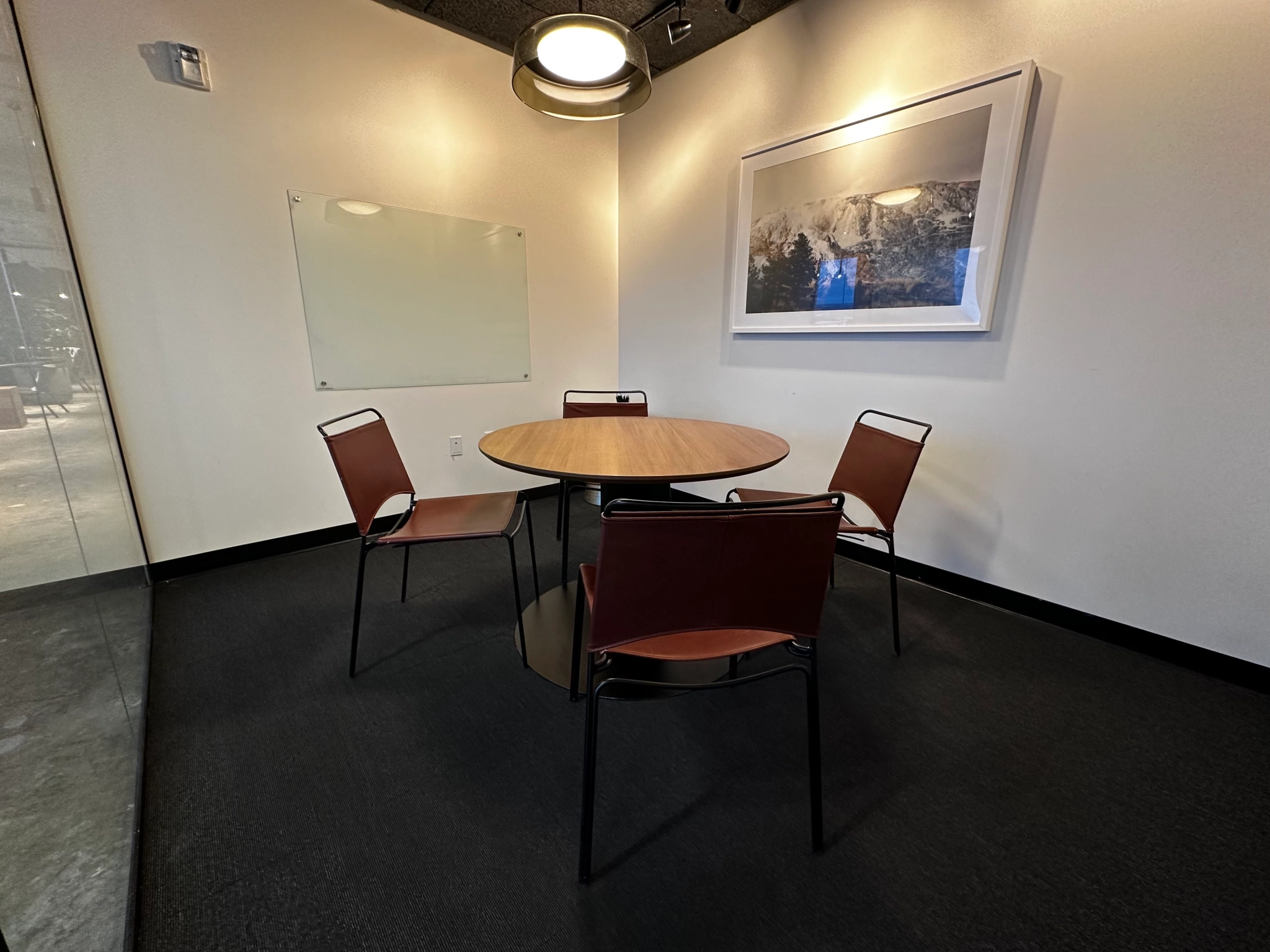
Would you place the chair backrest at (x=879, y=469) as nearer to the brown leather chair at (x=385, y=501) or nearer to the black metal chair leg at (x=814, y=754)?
the black metal chair leg at (x=814, y=754)

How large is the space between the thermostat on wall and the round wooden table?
204 cm

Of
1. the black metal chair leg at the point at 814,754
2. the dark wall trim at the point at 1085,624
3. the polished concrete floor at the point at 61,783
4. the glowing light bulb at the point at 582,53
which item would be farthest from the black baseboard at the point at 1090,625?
the polished concrete floor at the point at 61,783

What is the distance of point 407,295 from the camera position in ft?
9.27

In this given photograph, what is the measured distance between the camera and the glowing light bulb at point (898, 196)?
2.14 metres

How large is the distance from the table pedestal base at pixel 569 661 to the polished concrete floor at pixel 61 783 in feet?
3.10

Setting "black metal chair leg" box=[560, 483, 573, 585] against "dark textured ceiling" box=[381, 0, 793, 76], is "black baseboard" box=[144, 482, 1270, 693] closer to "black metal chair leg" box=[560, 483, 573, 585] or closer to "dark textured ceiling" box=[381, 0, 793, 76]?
"black metal chair leg" box=[560, 483, 573, 585]

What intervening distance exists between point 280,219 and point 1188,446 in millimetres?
3933

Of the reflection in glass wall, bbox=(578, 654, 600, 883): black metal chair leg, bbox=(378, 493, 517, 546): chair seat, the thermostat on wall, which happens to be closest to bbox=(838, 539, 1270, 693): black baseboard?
bbox=(378, 493, 517, 546): chair seat

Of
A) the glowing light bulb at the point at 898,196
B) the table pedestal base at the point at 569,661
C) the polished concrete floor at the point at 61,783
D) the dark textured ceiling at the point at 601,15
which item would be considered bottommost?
the table pedestal base at the point at 569,661

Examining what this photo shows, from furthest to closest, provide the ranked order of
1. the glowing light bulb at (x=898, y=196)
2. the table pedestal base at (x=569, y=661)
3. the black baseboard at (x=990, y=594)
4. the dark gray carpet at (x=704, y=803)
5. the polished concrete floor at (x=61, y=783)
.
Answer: the glowing light bulb at (x=898, y=196) < the black baseboard at (x=990, y=594) < the table pedestal base at (x=569, y=661) < the dark gray carpet at (x=704, y=803) < the polished concrete floor at (x=61, y=783)

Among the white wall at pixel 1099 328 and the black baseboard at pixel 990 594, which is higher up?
the white wall at pixel 1099 328

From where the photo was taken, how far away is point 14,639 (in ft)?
2.83

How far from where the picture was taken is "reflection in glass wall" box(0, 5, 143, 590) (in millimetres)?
969

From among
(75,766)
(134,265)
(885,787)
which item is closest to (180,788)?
(75,766)
